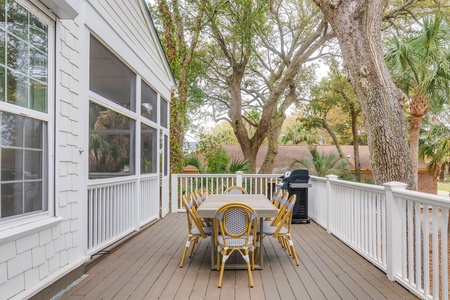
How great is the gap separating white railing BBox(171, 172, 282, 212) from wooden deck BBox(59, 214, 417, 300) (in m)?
3.34

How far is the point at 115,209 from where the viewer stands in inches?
203

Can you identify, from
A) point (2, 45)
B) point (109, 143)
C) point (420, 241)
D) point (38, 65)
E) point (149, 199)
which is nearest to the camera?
point (2, 45)

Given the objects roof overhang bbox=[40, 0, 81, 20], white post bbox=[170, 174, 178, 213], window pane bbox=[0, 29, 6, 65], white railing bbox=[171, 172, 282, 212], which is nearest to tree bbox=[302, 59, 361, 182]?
white railing bbox=[171, 172, 282, 212]

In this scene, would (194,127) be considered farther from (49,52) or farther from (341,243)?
(49,52)

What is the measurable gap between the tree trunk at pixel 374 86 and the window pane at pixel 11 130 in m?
4.83

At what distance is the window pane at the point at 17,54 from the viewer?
2.69 m

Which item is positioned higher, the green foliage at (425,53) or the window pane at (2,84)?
the green foliage at (425,53)

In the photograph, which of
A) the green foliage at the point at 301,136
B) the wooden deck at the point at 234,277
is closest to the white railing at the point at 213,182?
the wooden deck at the point at 234,277

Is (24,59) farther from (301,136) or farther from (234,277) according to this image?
(301,136)

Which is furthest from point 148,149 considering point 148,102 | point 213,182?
point 213,182

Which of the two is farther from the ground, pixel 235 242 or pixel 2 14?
pixel 2 14

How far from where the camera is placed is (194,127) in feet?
70.6

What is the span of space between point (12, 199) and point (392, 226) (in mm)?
3647

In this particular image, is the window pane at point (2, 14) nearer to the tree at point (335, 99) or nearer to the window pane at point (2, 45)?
the window pane at point (2, 45)
